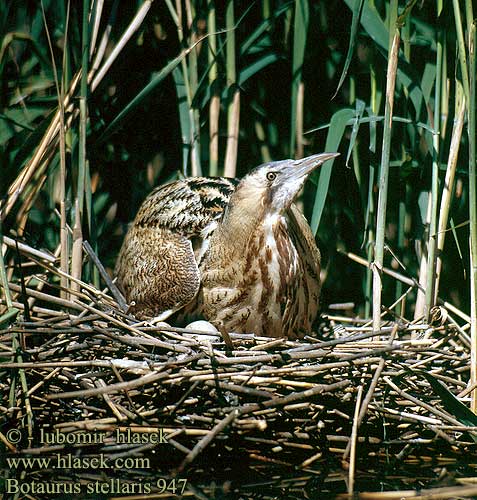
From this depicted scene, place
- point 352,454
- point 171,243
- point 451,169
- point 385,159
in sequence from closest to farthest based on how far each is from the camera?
point 352,454, point 385,159, point 451,169, point 171,243

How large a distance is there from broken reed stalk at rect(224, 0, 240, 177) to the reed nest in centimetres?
116

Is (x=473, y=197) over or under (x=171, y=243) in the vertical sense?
over

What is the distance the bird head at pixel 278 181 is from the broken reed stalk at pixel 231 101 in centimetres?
63

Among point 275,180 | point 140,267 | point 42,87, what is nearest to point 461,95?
point 275,180

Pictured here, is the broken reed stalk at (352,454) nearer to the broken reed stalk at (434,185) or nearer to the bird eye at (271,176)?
the broken reed stalk at (434,185)

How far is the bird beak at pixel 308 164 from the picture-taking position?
3.47 metres

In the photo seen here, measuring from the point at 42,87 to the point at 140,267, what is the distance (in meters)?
0.99

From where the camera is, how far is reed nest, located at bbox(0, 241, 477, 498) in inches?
122

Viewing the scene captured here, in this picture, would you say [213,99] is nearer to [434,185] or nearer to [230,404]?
[434,185]

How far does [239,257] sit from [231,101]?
2.87 feet

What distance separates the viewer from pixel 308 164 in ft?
11.5

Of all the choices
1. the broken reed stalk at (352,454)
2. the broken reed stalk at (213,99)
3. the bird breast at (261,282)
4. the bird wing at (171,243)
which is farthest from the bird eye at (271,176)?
the broken reed stalk at (352,454)

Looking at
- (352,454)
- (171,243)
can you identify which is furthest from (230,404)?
(171,243)

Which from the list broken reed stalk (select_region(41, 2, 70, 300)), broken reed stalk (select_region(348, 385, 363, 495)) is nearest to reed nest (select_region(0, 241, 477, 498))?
broken reed stalk (select_region(348, 385, 363, 495))
